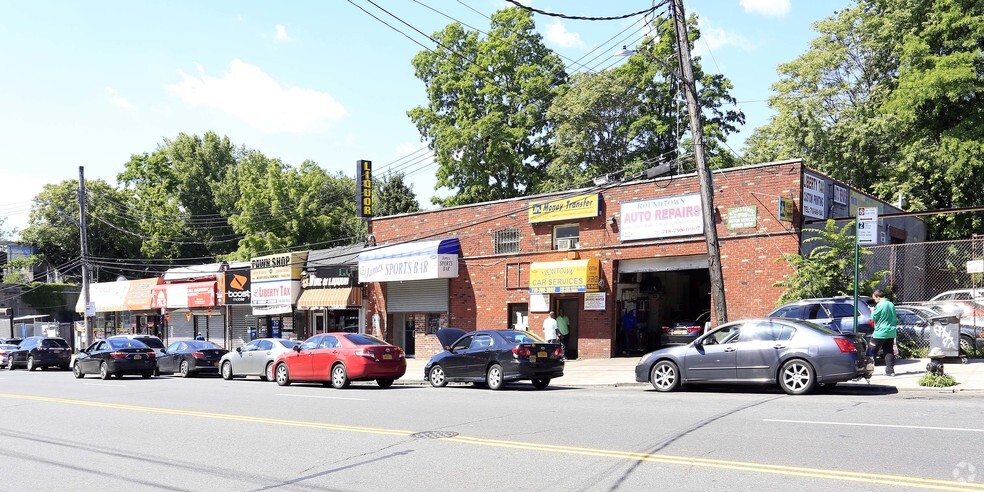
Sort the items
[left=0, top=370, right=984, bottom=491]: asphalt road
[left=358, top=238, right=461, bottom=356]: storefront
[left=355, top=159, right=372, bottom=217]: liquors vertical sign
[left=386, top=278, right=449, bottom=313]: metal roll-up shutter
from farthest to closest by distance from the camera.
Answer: [left=355, top=159, right=372, bottom=217]: liquors vertical sign
[left=386, top=278, right=449, bottom=313]: metal roll-up shutter
[left=358, top=238, right=461, bottom=356]: storefront
[left=0, top=370, right=984, bottom=491]: asphalt road

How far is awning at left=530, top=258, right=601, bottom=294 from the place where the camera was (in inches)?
984

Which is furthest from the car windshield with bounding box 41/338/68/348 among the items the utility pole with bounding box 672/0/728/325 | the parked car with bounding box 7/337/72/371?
the utility pole with bounding box 672/0/728/325

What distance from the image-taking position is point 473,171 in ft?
147

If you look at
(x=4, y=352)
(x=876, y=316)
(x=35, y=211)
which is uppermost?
(x=35, y=211)

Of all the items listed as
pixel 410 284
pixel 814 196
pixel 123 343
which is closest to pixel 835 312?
pixel 814 196

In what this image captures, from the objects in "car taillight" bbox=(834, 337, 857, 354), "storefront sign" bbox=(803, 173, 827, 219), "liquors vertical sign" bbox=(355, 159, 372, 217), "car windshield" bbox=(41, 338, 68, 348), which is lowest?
"car windshield" bbox=(41, 338, 68, 348)

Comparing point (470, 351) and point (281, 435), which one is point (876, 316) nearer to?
point (470, 351)

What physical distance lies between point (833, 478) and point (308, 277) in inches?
1197

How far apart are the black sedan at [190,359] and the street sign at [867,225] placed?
19579mm

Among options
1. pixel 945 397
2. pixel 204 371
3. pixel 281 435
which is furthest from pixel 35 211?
pixel 945 397

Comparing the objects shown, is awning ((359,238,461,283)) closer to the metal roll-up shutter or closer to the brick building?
the brick building

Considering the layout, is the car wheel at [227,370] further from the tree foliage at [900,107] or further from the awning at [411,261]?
the tree foliage at [900,107]

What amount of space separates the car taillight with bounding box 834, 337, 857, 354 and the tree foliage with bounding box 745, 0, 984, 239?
20036mm

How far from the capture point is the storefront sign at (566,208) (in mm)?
25375
